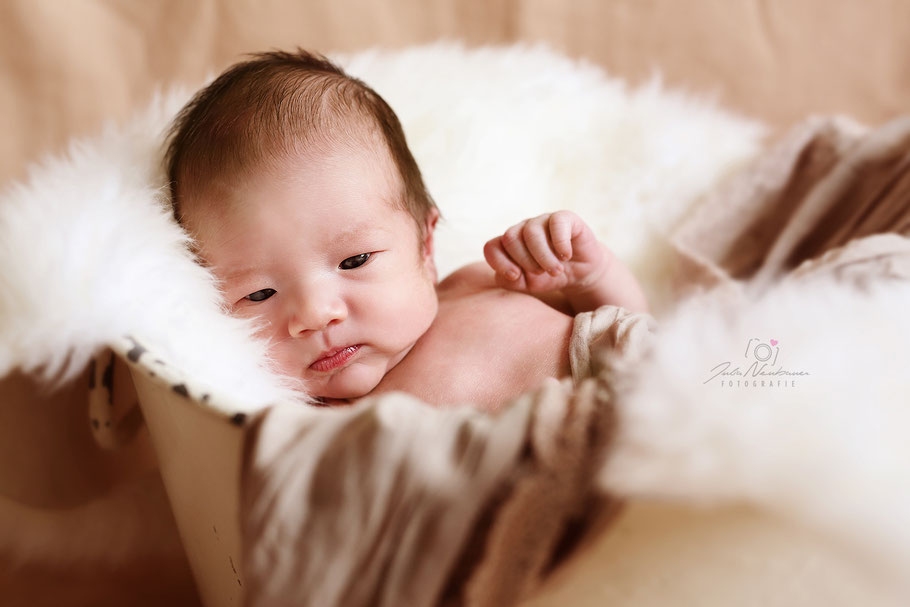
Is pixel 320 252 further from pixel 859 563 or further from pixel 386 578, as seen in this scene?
pixel 859 563

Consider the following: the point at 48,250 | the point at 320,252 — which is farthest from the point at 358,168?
the point at 48,250

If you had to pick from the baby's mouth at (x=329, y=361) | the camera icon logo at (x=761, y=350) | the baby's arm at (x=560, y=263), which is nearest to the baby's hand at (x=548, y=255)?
the baby's arm at (x=560, y=263)

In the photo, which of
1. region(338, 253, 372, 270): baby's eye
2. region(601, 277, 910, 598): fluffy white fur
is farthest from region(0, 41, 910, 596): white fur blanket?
region(338, 253, 372, 270): baby's eye

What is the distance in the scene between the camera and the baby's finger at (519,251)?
93 centimetres

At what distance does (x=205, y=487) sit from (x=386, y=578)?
9.3 inches

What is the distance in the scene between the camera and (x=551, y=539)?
1.51 feet

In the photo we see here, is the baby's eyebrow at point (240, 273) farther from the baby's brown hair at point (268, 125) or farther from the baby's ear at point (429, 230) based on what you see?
the baby's ear at point (429, 230)

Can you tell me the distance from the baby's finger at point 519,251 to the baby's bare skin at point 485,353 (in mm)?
45

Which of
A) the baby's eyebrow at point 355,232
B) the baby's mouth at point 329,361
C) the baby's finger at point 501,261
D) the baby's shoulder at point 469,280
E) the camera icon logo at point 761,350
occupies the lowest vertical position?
the baby's shoulder at point 469,280

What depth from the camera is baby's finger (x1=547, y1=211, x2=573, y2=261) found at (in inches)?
35.3

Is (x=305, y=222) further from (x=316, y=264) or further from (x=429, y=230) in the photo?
(x=429, y=230)

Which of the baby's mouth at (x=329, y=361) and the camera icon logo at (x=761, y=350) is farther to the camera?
the baby's mouth at (x=329, y=361)

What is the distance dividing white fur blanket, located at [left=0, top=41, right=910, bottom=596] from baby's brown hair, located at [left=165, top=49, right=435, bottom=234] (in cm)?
5

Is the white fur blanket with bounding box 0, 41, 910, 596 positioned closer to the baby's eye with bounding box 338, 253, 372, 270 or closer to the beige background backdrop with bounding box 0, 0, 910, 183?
the baby's eye with bounding box 338, 253, 372, 270
